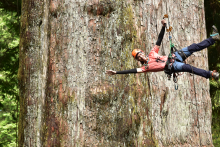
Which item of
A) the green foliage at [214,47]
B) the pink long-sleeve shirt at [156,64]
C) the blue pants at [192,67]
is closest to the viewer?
the blue pants at [192,67]

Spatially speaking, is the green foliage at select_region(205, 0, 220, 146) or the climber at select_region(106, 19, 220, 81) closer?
the climber at select_region(106, 19, 220, 81)

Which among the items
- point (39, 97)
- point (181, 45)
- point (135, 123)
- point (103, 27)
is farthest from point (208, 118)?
point (39, 97)

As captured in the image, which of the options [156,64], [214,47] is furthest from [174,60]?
[214,47]

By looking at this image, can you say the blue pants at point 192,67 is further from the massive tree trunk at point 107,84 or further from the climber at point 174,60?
the massive tree trunk at point 107,84

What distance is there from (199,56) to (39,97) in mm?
2892

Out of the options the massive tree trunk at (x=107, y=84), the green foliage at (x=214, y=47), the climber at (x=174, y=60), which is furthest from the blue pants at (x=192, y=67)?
the green foliage at (x=214, y=47)

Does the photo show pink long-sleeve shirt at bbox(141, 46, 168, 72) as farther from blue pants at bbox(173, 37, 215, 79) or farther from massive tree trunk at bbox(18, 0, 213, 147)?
massive tree trunk at bbox(18, 0, 213, 147)

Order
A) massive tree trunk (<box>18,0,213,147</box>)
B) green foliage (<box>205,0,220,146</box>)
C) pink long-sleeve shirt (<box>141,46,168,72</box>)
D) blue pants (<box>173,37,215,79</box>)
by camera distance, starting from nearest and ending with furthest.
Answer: blue pants (<box>173,37,215,79</box>), pink long-sleeve shirt (<box>141,46,168,72</box>), massive tree trunk (<box>18,0,213,147</box>), green foliage (<box>205,0,220,146</box>)

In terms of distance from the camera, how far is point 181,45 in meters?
3.58

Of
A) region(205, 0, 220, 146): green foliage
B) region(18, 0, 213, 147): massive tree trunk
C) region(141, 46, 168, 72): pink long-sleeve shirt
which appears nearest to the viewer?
region(141, 46, 168, 72): pink long-sleeve shirt

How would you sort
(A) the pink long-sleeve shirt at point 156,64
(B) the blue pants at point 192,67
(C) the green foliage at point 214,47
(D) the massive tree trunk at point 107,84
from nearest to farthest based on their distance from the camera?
(B) the blue pants at point 192,67 → (A) the pink long-sleeve shirt at point 156,64 → (D) the massive tree trunk at point 107,84 → (C) the green foliage at point 214,47

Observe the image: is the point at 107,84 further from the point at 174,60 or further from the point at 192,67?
the point at 192,67

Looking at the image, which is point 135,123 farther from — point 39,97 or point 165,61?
point 39,97

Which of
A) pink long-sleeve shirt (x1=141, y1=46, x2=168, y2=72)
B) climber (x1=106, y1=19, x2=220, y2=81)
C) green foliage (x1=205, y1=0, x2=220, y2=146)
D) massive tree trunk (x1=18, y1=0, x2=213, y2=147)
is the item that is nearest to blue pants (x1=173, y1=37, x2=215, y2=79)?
climber (x1=106, y1=19, x2=220, y2=81)
